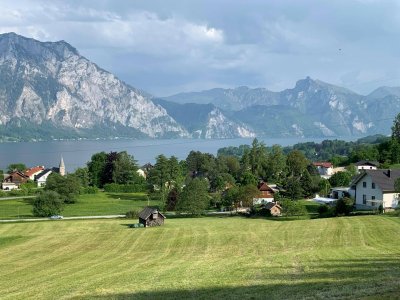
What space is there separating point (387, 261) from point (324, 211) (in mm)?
35383

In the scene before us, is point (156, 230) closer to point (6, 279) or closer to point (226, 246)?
point (226, 246)

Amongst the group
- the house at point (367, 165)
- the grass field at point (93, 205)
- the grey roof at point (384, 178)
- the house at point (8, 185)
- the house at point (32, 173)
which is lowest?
the grass field at point (93, 205)

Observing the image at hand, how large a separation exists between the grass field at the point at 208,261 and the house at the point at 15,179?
81188 mm

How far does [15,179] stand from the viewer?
440ft

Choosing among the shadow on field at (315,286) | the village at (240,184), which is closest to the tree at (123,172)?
the village at (240,184)

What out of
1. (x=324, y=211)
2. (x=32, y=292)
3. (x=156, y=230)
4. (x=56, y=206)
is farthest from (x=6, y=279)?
(x=56, y=206)

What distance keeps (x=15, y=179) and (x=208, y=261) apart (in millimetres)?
113917

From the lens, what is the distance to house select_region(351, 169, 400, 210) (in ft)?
202

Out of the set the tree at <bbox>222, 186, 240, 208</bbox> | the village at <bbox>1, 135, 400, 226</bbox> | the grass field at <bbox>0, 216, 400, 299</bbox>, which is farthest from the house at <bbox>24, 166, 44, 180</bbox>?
the grass field at <bbox>0, 216, 400, 299</bbox>

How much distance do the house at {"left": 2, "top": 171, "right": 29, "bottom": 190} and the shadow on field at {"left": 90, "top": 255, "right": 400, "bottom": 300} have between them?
116m

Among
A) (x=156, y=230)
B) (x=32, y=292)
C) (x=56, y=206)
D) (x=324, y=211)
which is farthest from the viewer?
(x=56, y=206)

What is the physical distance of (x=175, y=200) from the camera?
259 ft

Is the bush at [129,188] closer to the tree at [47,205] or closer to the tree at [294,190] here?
the tree at [47,205]

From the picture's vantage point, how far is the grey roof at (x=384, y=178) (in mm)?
61900
